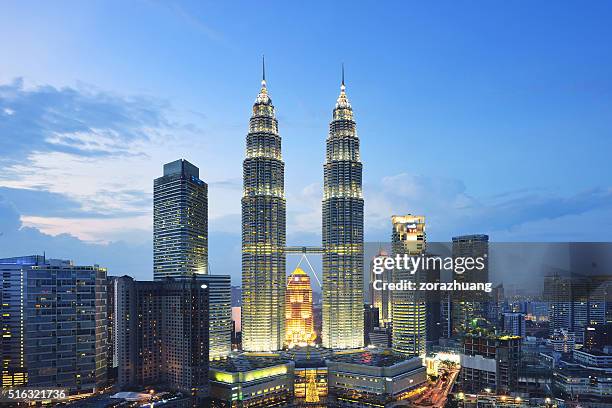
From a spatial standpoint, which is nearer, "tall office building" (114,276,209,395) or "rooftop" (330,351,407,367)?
"tall office building" (114,276,209,395)

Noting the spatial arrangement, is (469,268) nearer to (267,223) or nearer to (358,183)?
(358,183)

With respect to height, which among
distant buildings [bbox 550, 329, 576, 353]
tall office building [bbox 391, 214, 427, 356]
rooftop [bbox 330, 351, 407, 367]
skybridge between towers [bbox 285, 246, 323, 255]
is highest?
skybridge between towers [bbox 285, 246, 323, 255]

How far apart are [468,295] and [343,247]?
65.9ft

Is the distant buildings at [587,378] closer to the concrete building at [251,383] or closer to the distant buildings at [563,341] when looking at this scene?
the distant buildings at [563,341]

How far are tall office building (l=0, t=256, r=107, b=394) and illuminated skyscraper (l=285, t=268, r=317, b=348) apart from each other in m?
31.4

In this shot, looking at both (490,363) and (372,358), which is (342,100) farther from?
(490,363)

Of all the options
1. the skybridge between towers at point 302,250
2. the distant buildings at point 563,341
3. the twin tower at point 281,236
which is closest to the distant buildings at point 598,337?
the distant buildings at point 563,341

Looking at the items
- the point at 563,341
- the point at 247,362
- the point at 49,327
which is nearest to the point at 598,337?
the point at 563,341

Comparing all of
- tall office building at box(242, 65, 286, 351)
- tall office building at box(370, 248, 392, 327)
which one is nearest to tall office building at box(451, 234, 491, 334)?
tall office building at box(370, 248, 392, 327)

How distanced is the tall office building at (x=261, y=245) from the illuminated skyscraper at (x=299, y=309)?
394 inches

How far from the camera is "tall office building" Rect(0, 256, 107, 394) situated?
42188 mm

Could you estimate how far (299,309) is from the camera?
74.2 m

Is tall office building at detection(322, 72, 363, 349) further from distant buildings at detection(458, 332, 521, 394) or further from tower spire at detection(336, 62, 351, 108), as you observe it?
distant buildings at detection(458, 332, 521, 394)

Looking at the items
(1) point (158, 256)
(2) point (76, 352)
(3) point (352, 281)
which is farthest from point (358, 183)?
(2) point (76, 352)
